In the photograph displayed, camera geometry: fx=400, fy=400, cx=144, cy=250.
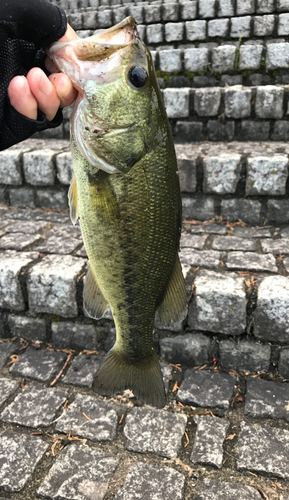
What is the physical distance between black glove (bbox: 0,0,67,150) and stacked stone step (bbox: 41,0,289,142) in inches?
148

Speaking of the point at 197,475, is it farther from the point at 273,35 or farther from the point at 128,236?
the point at 273,35

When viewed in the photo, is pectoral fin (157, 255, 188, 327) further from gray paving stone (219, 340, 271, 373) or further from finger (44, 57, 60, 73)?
gray paving stone (219, 340, 271, 373)

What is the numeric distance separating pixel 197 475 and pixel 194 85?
5501 mm

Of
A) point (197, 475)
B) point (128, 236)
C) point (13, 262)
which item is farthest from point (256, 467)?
point (13, 262)

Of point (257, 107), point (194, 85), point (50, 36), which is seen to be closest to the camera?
point (50, 36)

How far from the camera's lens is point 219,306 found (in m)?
3.22

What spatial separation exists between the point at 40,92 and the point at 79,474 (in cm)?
226

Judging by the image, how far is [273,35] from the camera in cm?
756

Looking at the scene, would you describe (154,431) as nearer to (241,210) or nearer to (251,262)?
(251,262)

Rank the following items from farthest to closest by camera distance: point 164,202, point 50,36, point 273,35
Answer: point 273,35 → point 164,202 → point 50,36

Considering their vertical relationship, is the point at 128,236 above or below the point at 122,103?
below

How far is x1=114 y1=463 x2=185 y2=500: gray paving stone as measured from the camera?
2400mm

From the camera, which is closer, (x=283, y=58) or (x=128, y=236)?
(x=128, y=236)

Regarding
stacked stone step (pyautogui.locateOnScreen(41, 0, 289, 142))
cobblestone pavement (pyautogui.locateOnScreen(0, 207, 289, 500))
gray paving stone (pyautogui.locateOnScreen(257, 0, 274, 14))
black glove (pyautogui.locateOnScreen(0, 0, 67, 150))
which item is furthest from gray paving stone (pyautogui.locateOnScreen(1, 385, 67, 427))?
gray paving stone (pyautogui.locateOnScreen(257, 0, 274, 14))
